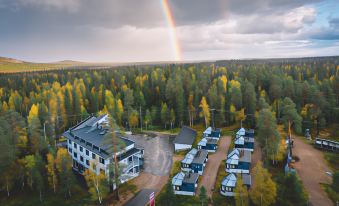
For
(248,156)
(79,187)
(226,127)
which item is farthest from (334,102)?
(79,187)

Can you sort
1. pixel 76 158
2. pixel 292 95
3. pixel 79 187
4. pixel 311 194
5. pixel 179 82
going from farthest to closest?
pixel 179 82, pixel 292 95, pixel 76 158, pixel 79 187, pixel 311 194

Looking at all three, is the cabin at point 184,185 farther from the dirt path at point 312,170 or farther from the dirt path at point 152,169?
the dirt path at point 312,170

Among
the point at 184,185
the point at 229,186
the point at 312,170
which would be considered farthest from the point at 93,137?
the point at 312,170

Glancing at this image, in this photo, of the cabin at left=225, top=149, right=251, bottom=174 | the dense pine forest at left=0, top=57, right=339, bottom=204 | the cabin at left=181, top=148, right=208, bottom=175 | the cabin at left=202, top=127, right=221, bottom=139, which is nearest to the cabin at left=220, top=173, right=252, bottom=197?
the cabin at left=225, top=149, right=251, bottom=174

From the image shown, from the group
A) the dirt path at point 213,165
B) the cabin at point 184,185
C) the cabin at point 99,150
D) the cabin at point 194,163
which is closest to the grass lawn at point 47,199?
the cabin at point 99,150

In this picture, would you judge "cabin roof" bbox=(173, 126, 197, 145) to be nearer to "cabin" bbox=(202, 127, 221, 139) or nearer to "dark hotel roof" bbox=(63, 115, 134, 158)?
"cabin" bbox=(202, 127, 221, 139)

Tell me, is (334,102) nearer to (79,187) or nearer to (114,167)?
(114,167)

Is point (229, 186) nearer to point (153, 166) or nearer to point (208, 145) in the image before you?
point (153, 166)
